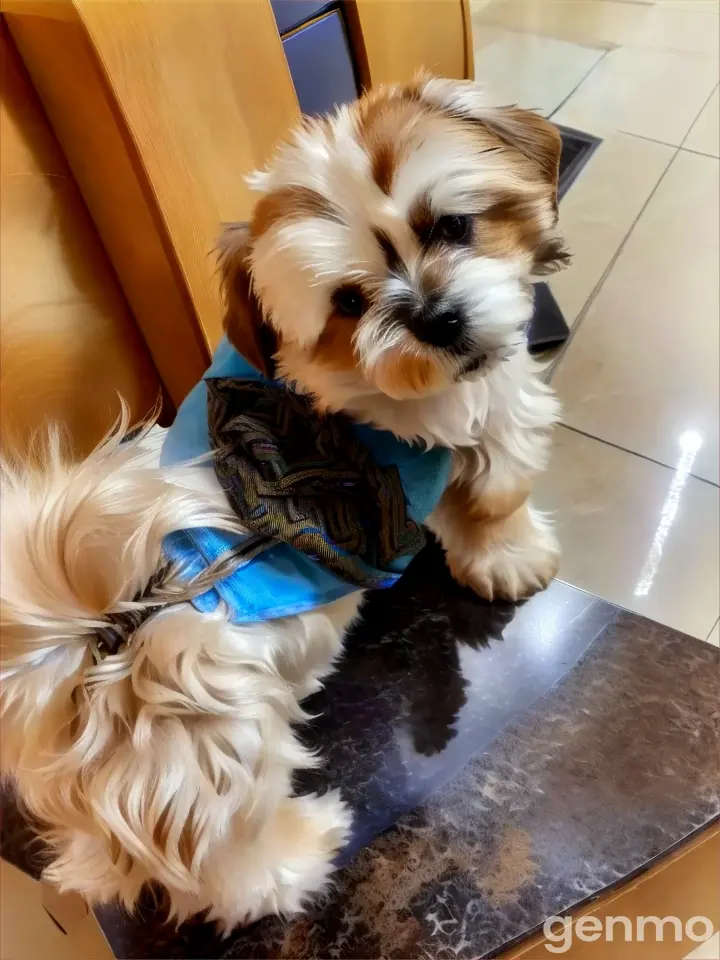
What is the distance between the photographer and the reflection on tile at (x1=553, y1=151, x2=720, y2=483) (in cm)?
132

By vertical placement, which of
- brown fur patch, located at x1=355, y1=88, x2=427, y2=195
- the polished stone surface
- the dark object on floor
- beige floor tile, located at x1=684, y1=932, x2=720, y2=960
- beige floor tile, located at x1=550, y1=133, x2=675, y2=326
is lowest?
beige floor tile, located at x1=684, y1=932, x2=720, y2=960

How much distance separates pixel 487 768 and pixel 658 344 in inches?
35.9

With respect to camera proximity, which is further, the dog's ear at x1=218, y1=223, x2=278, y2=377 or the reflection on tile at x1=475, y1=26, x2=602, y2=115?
the reflection on tile at x1=475, y1=26, x2=602, y2=115

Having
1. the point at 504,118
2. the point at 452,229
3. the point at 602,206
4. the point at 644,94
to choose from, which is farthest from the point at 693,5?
the point at 452,229

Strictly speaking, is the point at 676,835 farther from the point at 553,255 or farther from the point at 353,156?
the point at 353,156

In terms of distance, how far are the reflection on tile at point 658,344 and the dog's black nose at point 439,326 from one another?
2.40 feet

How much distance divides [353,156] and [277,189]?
9 centimetres

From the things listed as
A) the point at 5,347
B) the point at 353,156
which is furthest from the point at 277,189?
the point at 5,347

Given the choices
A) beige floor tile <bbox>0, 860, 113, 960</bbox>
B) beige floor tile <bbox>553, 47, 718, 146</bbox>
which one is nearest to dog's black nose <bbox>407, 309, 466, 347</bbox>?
beige floor tile <bbox>0, 860, 113, 960</bbox>

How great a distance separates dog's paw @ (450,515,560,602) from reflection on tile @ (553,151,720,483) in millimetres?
334

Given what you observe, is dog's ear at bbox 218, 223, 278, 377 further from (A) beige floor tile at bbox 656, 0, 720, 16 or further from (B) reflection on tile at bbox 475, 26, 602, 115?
(A) beige floor tile at bbox 656, 0, 720, 16

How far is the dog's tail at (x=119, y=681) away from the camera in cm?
67

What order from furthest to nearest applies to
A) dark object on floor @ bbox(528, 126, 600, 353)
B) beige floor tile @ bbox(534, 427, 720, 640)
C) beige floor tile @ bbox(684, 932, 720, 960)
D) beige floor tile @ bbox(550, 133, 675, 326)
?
beige floor tile @ bbox(550, 133, 675, 326) → dark object on floor @ bbox(528, 126, 600, 353) → beige floor tile @ bbox(534, 427, 720, 640) → beige floor tile @ bbox(684, 932, 720, 960)

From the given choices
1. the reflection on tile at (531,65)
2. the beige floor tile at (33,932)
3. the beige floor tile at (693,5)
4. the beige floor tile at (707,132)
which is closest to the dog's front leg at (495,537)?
the beige floor tile at (33,932)
